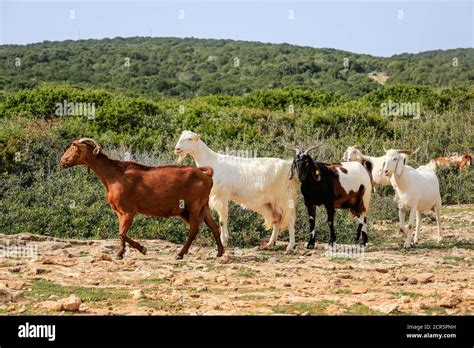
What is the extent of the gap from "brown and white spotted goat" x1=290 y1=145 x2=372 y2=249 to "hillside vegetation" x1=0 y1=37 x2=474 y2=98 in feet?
94.7

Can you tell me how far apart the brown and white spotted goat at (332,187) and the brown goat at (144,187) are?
2.03 m

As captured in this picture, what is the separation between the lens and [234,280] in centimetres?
1049

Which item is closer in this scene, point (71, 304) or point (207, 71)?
point (71, 304)

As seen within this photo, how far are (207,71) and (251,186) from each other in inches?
1936

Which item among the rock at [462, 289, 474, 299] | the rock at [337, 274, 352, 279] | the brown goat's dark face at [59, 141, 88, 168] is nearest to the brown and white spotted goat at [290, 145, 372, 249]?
the rock at [337, 274, 352, 279]

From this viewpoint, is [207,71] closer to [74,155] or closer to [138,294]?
[74,155]

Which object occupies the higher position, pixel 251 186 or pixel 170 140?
pixel 170 140

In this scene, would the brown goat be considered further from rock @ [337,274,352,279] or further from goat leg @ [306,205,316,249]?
rock @ [337,274,352,279]

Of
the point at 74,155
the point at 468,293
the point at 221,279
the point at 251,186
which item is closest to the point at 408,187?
the point at 251,186

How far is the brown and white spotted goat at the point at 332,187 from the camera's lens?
45.0ft

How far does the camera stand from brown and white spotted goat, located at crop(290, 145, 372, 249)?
1370 cm

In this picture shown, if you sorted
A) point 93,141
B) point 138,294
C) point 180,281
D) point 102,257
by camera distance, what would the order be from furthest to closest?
point 93,141
point 102,257
point 180,281
point 138,294
